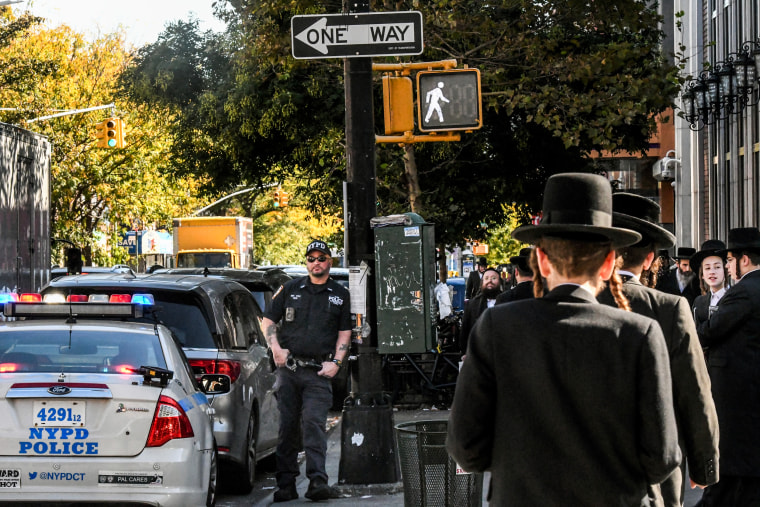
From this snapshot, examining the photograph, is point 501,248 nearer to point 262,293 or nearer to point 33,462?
point 262,293

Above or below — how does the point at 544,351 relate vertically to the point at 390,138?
below

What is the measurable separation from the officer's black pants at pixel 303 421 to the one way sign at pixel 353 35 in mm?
2596

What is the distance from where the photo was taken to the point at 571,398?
358cm

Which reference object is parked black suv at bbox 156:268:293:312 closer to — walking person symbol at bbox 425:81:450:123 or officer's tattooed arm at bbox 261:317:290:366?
walking person symbol at bbox 425:81:450:123

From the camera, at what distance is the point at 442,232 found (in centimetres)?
2717

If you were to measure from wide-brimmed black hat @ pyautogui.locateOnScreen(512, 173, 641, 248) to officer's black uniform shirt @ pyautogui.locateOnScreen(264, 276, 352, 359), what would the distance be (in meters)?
5.74

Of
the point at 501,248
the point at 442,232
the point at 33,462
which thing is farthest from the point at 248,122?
the point at 501,248

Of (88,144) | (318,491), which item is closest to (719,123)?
(318,491)

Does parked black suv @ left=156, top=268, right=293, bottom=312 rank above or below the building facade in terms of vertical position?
below

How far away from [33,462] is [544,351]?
4.59 m

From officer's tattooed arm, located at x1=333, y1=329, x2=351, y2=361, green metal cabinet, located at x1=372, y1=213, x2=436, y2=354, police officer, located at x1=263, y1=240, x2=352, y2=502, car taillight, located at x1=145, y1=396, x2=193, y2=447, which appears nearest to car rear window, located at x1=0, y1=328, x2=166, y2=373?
car taillight, located at x1=145, y1=396, x2=193, y2=447

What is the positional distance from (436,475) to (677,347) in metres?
3.27

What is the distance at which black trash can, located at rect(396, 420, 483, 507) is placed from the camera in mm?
7230

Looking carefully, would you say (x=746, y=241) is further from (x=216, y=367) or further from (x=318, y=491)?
(x=216, y=367)
